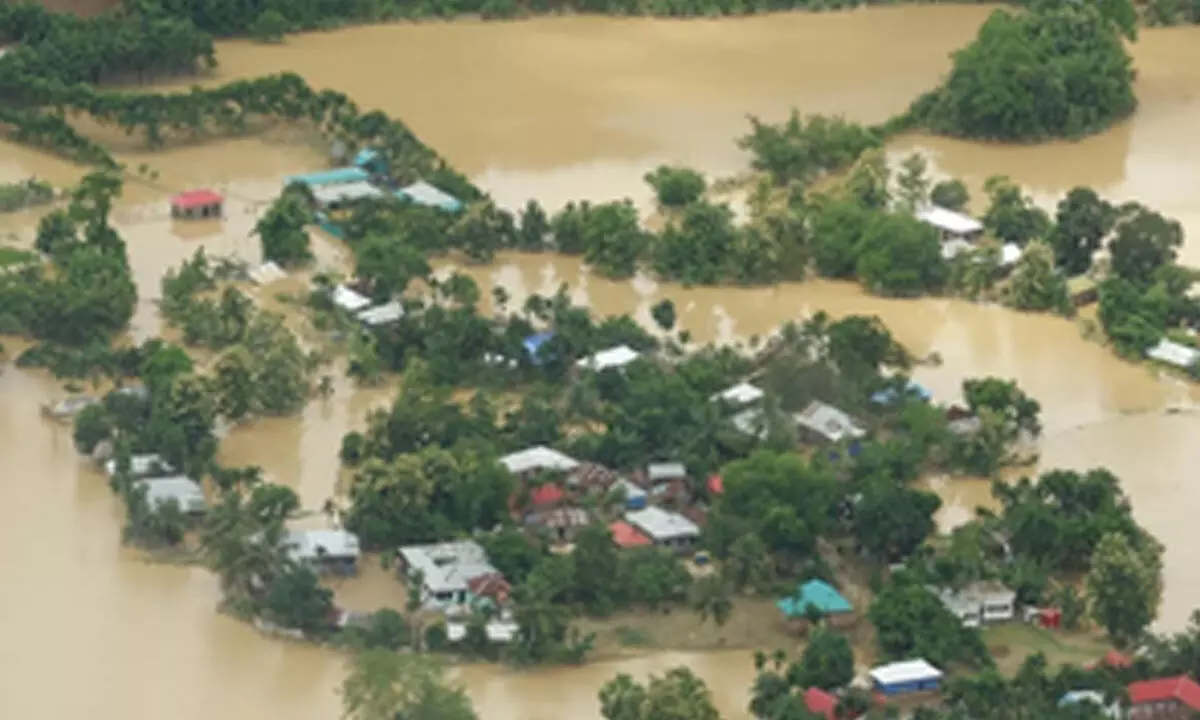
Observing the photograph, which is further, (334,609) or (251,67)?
(251,67)

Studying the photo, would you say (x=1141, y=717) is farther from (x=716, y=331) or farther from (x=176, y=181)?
(x=176, y=181)

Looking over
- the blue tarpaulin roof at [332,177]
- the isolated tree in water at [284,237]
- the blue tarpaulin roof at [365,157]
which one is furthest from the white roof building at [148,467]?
the blue tarpaulin roof at [365,157]

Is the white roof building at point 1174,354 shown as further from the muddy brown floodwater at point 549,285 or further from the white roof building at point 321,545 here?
the white roof building at point 321,545

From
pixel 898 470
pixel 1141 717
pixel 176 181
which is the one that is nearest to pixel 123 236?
pixel 176 181

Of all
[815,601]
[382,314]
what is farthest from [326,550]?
[382,314]

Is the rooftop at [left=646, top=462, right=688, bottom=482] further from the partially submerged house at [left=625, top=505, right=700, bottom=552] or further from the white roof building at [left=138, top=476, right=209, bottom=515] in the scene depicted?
the white roof building at [left=138, top=476, right=209, bottom=515]

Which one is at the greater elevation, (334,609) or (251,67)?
(251,67)
